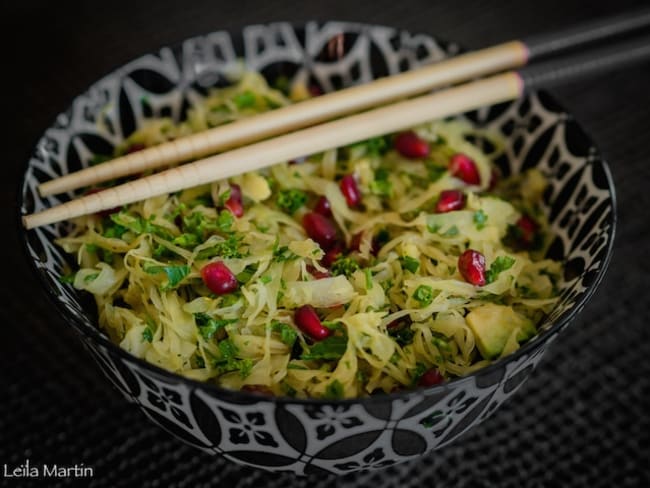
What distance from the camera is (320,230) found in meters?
1.87

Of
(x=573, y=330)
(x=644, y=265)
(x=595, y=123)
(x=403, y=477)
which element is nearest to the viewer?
(x=403, y=477)

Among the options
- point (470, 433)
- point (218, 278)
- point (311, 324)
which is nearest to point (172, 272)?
point (218, 278)

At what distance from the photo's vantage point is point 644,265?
8.19ft

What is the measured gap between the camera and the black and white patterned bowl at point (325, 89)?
142 cm

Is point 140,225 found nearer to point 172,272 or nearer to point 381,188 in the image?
point 172,272

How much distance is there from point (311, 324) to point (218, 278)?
245 mm

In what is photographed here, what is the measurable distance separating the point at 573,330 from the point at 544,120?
2.28 ft

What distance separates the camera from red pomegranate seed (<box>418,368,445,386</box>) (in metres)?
1.55

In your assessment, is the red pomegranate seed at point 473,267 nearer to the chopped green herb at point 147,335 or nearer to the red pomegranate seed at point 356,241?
the red pomegranate seed at point 356,241

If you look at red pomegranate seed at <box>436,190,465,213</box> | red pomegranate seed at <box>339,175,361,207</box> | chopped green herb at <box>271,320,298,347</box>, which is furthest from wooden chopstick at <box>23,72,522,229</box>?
chopped green herb at <box>271,320,298,347</box>

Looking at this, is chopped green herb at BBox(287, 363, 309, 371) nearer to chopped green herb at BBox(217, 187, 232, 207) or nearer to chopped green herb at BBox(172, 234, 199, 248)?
chopped green herb at BBox(172, 234, 199, 248)

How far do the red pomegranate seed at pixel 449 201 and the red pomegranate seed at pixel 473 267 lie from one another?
0.61 ft

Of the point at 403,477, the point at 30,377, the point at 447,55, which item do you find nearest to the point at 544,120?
the point at 447,55

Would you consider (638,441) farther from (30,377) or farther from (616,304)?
(30,377)
